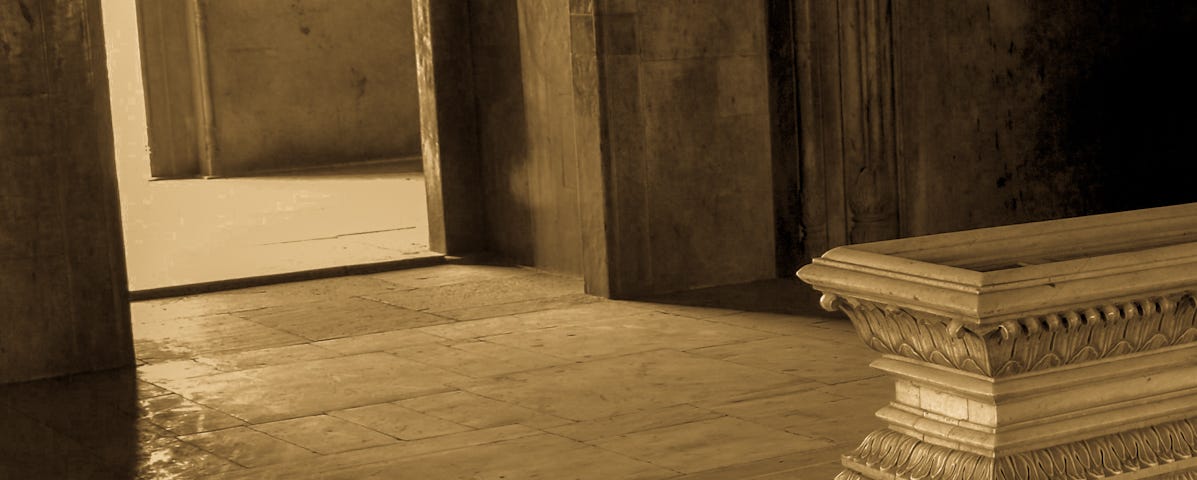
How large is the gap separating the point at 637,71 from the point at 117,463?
13.2ft

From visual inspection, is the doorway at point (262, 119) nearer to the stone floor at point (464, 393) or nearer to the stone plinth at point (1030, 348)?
the stone floor at point (464, 393)

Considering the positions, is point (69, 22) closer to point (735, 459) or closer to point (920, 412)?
point (735, 459)

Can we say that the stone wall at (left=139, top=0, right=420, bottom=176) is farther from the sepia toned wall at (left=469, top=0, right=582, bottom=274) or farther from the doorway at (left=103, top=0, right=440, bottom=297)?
the sepia toned wall at (left=469, top=0, right=582, bottom=274)

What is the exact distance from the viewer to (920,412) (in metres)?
4.05

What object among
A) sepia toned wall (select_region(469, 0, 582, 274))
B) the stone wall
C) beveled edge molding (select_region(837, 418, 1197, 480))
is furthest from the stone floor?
the stone wall

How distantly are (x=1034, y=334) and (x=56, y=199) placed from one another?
535 cm

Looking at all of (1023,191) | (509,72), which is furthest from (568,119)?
(1023,191)

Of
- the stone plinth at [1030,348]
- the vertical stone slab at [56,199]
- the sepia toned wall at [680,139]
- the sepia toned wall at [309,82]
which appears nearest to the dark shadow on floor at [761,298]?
the sepia toned wall at [680,139]

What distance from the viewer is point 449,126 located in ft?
35.2

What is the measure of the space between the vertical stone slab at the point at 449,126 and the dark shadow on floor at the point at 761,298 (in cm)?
219

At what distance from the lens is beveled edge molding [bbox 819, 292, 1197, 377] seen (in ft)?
12.2

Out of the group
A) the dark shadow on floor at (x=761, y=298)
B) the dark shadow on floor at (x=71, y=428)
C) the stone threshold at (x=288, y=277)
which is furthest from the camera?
the stone threshold at (x=288, y=277)

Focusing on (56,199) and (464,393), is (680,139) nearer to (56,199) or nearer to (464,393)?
Answer: (464,393)

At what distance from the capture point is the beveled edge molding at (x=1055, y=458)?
385cm
